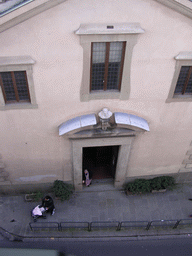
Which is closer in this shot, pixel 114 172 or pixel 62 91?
pixel 62 91

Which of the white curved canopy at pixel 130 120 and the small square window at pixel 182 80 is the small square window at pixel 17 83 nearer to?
the white curved canopy at pixel 130 120

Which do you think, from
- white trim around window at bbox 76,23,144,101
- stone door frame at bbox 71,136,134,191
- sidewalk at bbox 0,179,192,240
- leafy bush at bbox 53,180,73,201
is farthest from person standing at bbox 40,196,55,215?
white trim around window at bbox 76,23,144,101

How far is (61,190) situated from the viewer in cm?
1464

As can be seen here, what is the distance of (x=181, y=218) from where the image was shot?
49.6 ft

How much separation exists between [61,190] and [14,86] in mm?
6831

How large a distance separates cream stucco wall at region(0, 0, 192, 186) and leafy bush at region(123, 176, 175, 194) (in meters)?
0.50

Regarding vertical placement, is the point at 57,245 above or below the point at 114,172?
below

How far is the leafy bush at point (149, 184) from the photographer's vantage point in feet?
50.8

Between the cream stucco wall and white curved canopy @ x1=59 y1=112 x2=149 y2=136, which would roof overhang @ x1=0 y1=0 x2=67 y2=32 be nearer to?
the cream stucco wall

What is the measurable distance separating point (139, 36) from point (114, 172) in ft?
29.2

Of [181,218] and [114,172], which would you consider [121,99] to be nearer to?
[114,172]

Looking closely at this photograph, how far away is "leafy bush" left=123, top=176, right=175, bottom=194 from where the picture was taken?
15.5 metres

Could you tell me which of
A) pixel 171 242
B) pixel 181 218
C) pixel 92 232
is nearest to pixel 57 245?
pixel 92 232

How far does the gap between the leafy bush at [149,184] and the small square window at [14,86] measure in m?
8.29
